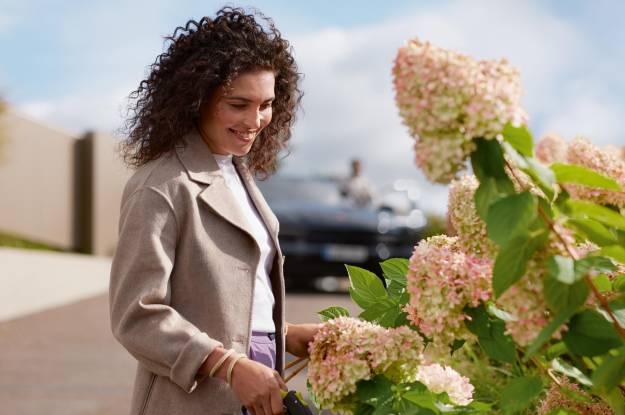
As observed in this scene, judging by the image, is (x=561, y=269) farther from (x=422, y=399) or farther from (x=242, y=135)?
(x=242, y=135)

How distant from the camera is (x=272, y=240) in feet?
8.79

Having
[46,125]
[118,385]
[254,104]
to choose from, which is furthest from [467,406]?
[46,125]

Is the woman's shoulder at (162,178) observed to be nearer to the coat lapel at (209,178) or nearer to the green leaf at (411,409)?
the coat lapel at (209,178)

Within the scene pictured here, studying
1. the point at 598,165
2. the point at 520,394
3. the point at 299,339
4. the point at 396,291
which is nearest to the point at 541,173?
the point at 520,394

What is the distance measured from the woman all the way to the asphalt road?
4645 millimetres

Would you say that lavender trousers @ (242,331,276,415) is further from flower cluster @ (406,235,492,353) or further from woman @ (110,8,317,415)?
flower cluster @ (406,235,492,353)

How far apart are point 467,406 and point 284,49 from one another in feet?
4.14

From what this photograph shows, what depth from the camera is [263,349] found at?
254cm

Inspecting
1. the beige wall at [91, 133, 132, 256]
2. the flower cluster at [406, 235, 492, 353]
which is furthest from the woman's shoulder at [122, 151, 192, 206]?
the beige wall at [91, 133, 132, 256]

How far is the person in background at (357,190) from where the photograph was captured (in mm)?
16000

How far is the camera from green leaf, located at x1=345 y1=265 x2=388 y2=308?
8.06 feet

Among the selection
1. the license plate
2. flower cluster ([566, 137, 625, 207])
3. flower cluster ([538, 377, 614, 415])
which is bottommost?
the license plate

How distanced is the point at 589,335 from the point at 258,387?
0.78 metres

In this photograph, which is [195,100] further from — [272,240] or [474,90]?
[474,90]
